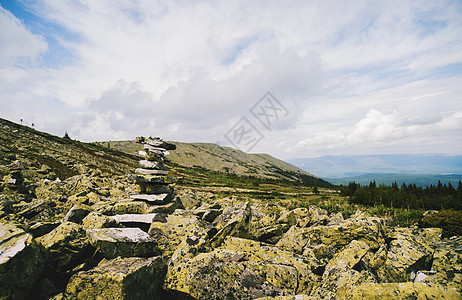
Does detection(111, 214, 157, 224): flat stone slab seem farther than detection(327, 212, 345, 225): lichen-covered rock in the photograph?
No

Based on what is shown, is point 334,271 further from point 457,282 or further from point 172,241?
point 172,241

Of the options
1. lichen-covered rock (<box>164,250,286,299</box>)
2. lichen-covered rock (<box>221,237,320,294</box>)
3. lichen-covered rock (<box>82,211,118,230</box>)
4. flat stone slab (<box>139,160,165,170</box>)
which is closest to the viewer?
lichen-covered rock (<box>164,250,286,299</box>)

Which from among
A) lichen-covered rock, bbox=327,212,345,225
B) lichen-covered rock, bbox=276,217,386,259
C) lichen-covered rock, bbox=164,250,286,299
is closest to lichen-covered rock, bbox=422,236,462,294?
lichen-covered rock, bbox=276,217,386,259

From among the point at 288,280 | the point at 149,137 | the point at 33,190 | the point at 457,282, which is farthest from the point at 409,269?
the point at 33,190

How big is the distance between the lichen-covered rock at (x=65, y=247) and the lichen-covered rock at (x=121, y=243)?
0.40 m

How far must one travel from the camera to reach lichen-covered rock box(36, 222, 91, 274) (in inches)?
285

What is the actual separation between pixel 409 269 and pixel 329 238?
323 centimetres

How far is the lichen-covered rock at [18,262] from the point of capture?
218 inches

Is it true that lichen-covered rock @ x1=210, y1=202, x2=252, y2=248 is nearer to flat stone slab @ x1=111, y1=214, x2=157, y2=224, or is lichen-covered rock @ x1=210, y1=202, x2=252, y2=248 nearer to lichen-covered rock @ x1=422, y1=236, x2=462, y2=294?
flat stone slab @ x1=111, y1=214, x2=157, y2=224

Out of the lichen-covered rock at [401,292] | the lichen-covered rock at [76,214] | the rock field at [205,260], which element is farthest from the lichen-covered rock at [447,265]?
the lichen-covered rock at [76,214]

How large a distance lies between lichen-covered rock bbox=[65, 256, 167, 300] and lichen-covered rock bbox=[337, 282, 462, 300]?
631 centimetres

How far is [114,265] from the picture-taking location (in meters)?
6.93

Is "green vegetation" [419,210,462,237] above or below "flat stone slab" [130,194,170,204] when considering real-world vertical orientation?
below

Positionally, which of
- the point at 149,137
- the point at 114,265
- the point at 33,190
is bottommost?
the point at 114,265
